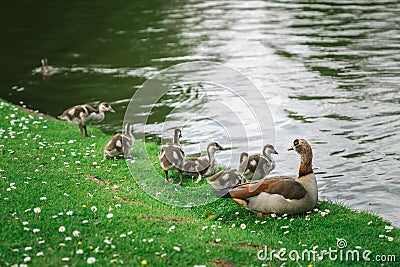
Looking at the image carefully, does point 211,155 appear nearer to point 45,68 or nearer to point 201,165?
point 201,165

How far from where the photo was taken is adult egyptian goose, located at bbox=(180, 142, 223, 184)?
42.5ft

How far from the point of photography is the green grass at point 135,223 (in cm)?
808

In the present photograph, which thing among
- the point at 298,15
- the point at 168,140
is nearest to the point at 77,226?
the point at 168,140

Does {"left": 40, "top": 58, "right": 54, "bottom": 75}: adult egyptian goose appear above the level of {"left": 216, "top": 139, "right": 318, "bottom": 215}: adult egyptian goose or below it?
below

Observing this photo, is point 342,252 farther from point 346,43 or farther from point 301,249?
point 346,43

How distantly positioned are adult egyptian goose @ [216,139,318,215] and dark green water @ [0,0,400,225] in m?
2.13

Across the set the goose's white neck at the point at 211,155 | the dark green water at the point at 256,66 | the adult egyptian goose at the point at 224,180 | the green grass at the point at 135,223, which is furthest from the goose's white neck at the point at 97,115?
the adult egyptian goose at the point at 224,180

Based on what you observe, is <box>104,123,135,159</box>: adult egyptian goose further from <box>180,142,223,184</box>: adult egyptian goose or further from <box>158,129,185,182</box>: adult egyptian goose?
<box>180,142,223,184</box>: adult egyptian goose

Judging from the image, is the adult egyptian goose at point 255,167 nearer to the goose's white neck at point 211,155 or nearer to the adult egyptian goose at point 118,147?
the goose's white neck at point 211,155

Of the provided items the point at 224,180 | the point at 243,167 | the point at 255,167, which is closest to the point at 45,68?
the point at 243,167

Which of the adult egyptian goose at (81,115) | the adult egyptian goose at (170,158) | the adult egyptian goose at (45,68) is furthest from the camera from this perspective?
the adult egyptian goose at (45,68)

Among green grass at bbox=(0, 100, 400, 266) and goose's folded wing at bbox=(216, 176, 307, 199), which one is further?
goose's folded wing at bbox=(216, 176, 307, 199)

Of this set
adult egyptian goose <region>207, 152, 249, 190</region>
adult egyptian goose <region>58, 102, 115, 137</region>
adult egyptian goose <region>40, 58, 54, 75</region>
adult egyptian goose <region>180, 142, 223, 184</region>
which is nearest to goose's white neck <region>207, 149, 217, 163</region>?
adult egyptian goose <region>180, 142, 223, 184</region>

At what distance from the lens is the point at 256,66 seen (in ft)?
81.0
